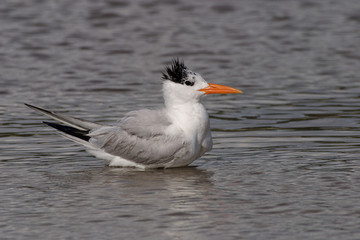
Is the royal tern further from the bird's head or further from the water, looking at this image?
the water

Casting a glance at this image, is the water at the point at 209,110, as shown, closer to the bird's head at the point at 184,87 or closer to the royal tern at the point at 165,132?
the royal tern at the point at 165,132

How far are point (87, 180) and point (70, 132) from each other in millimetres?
887

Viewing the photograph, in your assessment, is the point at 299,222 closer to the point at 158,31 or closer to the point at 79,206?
the point at 79,206

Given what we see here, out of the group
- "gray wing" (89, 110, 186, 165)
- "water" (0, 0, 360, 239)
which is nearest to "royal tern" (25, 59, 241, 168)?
"gray wing" (89, 110, 186, 165)

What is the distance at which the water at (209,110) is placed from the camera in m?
5.77

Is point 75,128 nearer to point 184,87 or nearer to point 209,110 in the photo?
point 184,87

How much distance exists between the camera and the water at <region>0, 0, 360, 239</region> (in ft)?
18.9

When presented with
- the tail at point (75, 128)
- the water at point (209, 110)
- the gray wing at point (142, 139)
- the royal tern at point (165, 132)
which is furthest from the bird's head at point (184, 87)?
the tail at point (75, 128)

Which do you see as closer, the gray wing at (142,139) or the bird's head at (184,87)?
the gray wing at (142,139)

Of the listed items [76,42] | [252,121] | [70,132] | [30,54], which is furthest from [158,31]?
[70,132]

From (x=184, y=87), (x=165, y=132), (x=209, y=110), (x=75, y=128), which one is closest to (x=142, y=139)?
(x=165, y=132)

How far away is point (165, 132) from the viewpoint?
7.46 metres

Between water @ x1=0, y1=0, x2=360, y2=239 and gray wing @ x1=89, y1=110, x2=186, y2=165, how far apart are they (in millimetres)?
164

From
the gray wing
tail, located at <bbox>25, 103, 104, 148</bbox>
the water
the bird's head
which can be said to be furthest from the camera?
tail, located at <bbox>25, 103, 104, 148</bbox>
